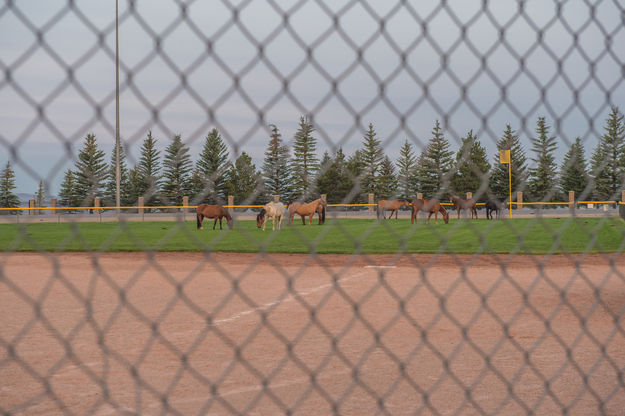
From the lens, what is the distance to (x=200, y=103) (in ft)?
5.55

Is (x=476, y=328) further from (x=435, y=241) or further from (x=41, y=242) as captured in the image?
(x=41, y=242)

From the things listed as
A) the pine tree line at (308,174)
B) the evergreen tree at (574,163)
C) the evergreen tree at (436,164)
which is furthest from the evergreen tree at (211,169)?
the evergreen tree at (574,163)

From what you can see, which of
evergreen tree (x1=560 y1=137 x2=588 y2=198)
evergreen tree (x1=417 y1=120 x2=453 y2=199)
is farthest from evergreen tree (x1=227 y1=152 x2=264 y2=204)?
evergreen tree (x1=560 y1=137 x2=588 y2=198)

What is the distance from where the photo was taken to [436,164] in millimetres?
2037

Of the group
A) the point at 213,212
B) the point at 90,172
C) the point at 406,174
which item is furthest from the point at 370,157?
the point at 213,212

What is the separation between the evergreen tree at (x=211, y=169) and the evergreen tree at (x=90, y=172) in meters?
0.24

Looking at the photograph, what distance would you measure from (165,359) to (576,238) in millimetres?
15073

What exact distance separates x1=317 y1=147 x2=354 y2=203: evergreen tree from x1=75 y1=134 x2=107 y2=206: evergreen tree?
59 centimetres

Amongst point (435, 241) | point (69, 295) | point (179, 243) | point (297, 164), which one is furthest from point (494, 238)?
point (297, 164)

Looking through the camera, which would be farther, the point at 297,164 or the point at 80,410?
the point at 80,410

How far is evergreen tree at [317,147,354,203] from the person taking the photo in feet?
5.65

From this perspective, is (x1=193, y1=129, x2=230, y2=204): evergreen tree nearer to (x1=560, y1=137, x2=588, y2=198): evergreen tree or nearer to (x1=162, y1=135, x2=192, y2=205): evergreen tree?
(x1=162, y1=135, x2=192, y2=205): evergreen tree

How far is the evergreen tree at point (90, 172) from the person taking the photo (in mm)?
1473

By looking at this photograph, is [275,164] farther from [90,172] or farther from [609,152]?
[609,152]
